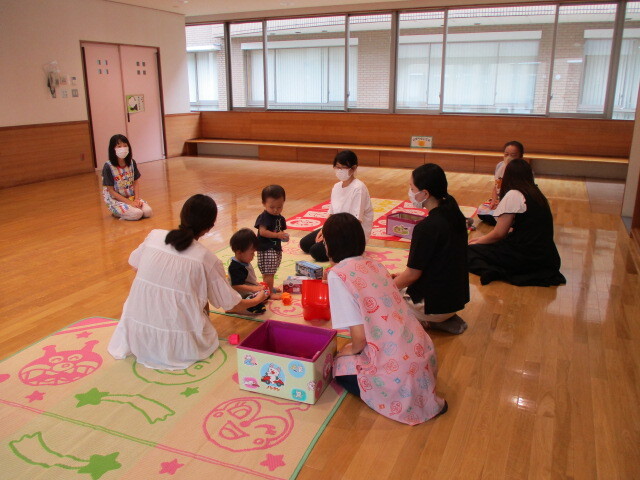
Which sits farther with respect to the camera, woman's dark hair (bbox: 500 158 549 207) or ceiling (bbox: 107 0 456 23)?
ceiling (bbox: 107 0 456 23)

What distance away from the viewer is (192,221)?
101 inches

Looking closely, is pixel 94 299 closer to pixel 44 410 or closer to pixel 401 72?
pixel 44 410

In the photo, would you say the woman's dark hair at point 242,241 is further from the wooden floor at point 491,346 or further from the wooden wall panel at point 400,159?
the wooden wall panel at point 400,159

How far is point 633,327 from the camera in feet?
10.2

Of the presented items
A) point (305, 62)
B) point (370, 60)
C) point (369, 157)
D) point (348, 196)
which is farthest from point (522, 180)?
point (305, 62)

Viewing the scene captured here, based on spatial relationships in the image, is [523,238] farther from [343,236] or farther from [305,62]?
[305,62]

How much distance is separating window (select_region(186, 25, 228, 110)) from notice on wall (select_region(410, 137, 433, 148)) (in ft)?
15.0

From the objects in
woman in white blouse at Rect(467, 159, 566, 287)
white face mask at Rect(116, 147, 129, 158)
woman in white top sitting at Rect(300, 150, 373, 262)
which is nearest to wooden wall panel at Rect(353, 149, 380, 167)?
white face mask at Rect(116, 147, 129, 158)

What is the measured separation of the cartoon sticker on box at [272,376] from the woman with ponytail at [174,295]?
19.0 inches

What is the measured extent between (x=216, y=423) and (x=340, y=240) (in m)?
0.95

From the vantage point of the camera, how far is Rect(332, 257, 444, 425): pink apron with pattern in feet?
7.09

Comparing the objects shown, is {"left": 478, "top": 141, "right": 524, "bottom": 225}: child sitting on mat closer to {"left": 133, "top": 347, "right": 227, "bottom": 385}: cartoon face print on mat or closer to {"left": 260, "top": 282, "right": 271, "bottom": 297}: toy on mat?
{"left": 260, "top": 282, "right": 271, "bottom": 297}: toy on mat

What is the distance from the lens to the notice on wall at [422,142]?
32.4 feet

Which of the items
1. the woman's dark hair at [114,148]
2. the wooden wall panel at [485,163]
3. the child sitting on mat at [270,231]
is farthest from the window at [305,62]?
the child sitting on mat at [270,231]
